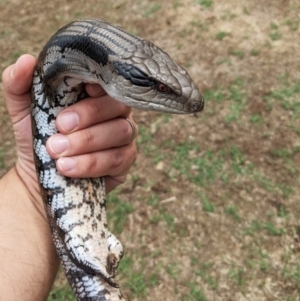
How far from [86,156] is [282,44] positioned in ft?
14.2

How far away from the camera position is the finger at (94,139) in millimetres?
2873

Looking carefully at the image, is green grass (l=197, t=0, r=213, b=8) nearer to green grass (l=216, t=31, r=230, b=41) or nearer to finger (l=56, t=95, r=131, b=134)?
green grass (l=216, t=31, r=230, b=41)

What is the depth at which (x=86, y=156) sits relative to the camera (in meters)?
2.94

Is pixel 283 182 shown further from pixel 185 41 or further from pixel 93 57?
pixel 93 57

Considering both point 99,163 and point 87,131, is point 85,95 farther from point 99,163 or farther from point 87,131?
point 99,163

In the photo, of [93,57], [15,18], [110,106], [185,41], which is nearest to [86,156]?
[110,106]

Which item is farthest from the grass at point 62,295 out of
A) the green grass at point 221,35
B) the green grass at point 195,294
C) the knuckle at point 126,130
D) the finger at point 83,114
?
the green grass at point 221,35

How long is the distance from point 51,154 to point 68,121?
218mm

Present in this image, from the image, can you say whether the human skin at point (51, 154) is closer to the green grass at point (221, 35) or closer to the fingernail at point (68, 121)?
the fingernail at point (68, 121)

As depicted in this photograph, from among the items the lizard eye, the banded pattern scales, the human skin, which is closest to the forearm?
the human skin

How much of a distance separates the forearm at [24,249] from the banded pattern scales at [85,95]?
0.19 m

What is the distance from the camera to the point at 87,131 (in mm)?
2930

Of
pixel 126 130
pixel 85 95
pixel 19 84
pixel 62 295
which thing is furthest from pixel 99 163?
pixel 62 295

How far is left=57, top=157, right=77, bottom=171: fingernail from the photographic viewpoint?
2846 millimetres
